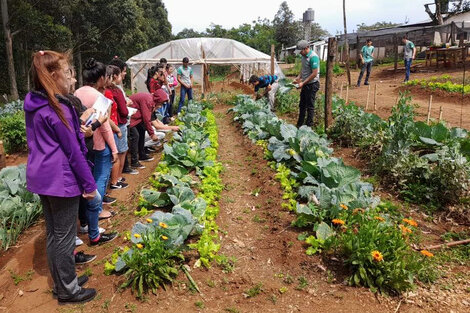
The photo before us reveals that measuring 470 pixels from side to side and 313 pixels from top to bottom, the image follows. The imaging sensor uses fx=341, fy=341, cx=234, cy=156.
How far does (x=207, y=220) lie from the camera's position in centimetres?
373

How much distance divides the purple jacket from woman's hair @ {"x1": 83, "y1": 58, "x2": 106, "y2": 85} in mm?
1315

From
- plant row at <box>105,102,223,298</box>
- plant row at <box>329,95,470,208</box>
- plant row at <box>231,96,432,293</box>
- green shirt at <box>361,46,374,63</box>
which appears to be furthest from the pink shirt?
green shirt at <box>361,46,374,63</box>

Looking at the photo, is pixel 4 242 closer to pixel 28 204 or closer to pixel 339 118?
pixel 28 204

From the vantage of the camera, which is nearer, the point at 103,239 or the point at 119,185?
the point at 103,239

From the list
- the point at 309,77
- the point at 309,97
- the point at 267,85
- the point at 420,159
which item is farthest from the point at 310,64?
the point at 420,159

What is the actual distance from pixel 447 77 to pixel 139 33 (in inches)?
745

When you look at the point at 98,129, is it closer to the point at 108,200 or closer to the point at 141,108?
the point at 108,200

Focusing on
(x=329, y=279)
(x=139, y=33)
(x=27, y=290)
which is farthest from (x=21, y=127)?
(x=139, y=33)

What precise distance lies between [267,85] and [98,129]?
21.9ft

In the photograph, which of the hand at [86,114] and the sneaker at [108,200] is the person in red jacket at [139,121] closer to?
the sneaker at [108,200]

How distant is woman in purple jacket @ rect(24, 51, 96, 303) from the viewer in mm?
2262

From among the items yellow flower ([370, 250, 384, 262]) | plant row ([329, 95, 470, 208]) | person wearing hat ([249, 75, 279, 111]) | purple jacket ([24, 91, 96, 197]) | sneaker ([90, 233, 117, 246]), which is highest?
person wearing hat ([249, 75, 279, 111])

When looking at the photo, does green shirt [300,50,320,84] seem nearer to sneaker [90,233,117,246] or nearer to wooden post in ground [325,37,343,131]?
wooden post in ground [325,37,343,131]

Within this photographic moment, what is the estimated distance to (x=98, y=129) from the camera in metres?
3.56
